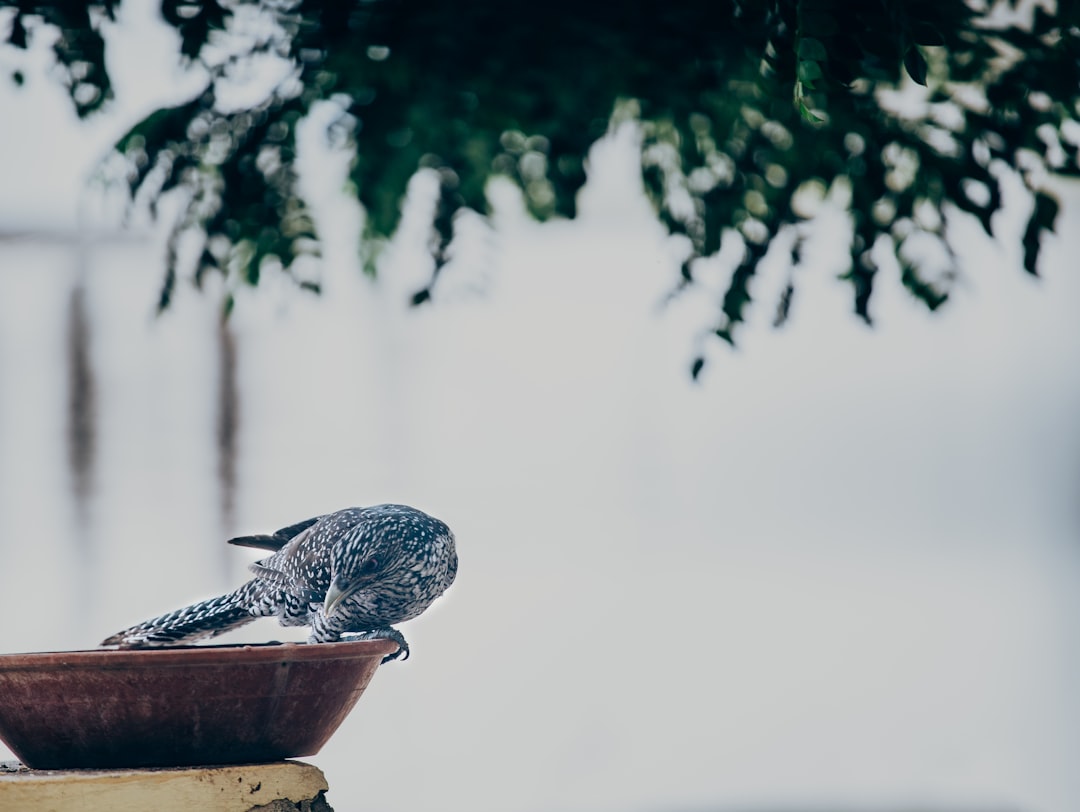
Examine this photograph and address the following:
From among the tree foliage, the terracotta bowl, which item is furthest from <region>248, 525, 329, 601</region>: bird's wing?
the tree foliage

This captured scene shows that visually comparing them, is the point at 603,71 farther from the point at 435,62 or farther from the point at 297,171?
the point at 297,171

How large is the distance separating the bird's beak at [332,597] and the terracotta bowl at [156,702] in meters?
0.34

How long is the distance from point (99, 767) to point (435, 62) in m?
1.36

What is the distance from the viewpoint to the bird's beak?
8.62 ft

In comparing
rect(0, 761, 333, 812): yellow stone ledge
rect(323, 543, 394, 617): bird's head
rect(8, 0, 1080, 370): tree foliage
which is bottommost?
rect(0, 761, 333, 812): yellow stone ledge

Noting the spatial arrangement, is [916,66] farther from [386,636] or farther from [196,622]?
[196,622]

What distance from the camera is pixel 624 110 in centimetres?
Result: 320

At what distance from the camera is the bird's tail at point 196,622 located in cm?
259

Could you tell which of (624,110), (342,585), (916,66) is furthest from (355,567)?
(916,66)

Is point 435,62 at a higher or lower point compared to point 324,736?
higher

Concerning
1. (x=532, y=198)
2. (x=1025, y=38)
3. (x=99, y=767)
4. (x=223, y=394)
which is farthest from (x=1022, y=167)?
(x=223, y=394)

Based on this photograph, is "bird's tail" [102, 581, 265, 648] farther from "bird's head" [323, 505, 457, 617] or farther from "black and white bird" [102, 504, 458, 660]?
"bird's head" [323, 505, 457, 617]

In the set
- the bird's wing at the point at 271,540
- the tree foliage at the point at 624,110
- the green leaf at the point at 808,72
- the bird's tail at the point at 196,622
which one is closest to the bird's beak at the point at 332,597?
the bird's tail at the point at 196,622

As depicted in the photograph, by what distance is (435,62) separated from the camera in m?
2.60
